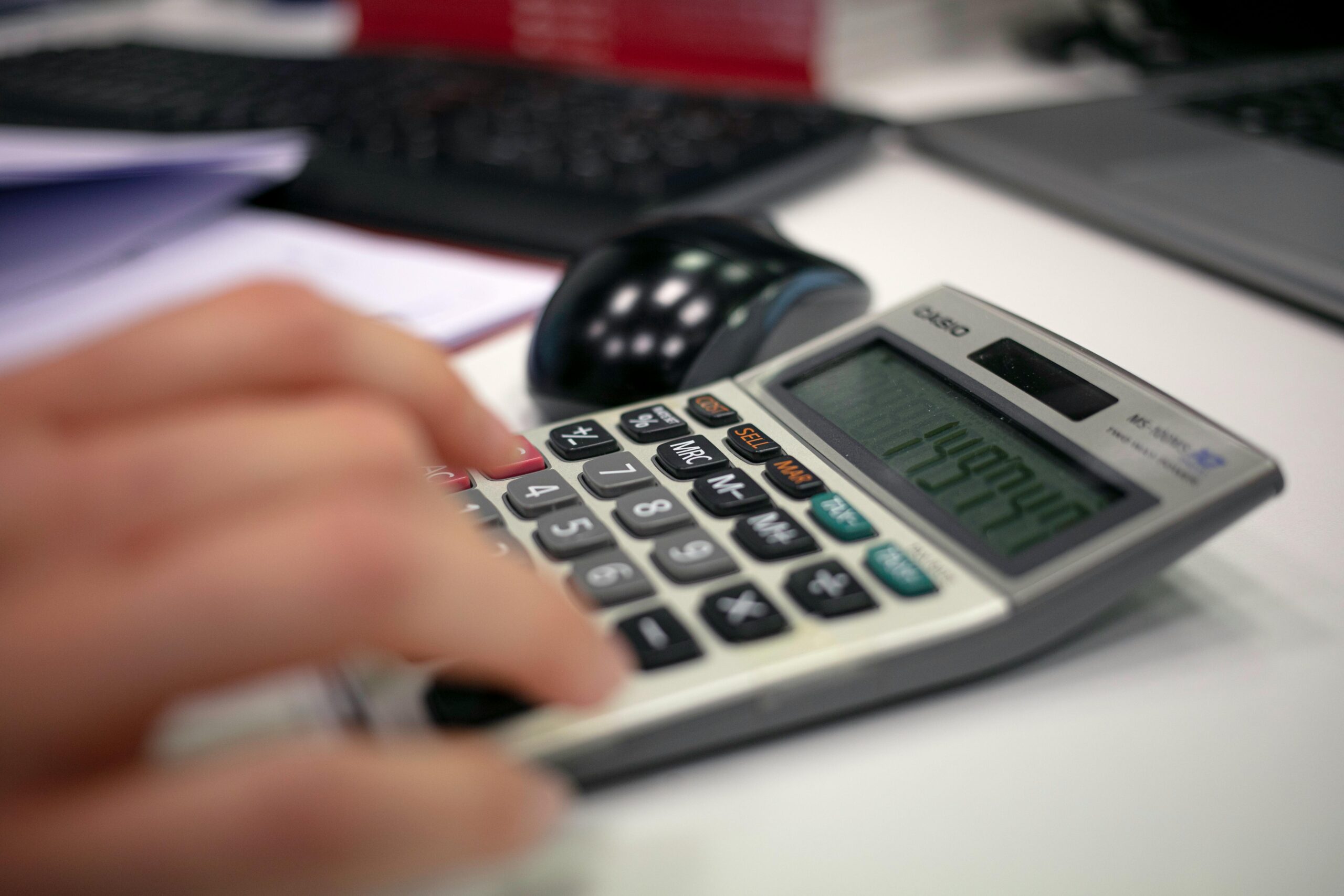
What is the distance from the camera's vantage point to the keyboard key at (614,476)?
0.30 meters

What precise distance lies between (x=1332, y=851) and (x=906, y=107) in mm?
643

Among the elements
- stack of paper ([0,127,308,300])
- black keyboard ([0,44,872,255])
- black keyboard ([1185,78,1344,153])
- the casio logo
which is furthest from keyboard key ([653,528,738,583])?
black keyboard ([1185,78,1344,153])

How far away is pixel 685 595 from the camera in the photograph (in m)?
0.25

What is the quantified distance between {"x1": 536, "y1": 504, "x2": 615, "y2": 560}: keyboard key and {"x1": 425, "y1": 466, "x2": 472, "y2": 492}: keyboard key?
31mm

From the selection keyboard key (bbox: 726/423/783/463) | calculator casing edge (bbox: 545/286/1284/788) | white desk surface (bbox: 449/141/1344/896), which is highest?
keyboard key (bbox: 726/423/783/463)

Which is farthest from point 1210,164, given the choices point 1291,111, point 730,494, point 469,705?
point 469,705

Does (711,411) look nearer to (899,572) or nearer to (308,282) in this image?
(899,572)

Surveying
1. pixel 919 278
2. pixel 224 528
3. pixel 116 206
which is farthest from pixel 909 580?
pixel 116 206

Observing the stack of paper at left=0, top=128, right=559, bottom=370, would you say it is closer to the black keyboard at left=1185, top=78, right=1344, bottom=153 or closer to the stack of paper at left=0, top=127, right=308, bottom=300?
the stack of paper at left=0, top=127, right=308, bottom=300

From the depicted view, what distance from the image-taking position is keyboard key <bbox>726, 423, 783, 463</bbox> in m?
0.31

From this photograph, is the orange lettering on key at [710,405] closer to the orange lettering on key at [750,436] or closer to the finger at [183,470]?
the orange lettering on key at [750,436]

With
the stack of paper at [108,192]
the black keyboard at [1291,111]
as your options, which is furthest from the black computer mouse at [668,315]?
the black keyboard at [1291,111]

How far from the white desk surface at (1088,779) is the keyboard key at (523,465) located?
4.3 inches

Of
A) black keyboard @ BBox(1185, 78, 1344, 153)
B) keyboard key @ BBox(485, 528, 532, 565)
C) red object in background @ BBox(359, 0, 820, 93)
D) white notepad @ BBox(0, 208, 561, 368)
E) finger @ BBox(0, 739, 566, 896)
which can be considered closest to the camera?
finger @ BBox(0, 739, 566, 896)
